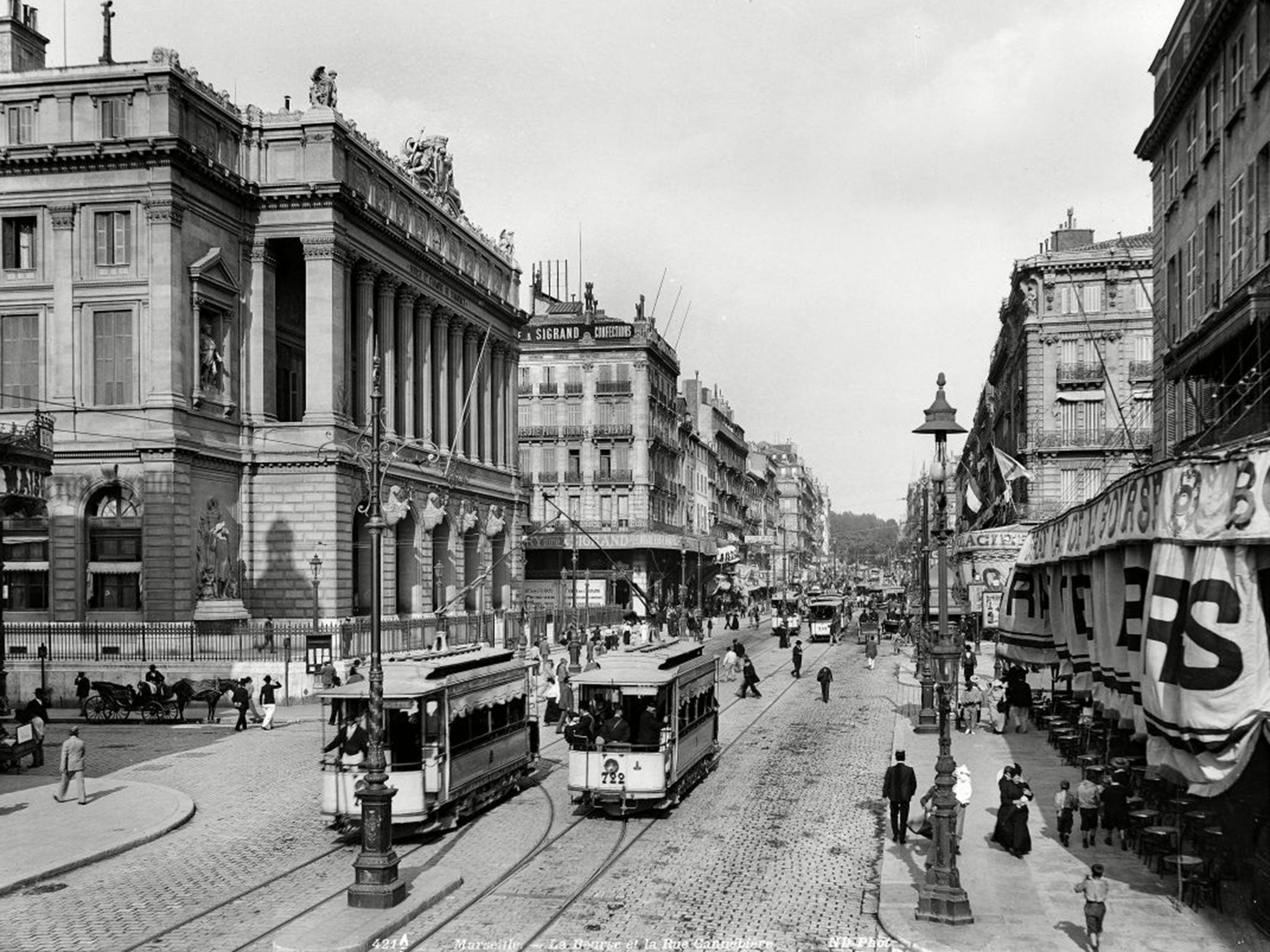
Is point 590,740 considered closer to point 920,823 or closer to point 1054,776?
point 920,823

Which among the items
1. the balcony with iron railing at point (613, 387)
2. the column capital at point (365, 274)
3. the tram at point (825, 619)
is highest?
the column capital at point (365, 274)

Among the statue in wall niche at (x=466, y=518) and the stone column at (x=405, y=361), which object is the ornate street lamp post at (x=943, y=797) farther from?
the statue in wall niche at (x=466, y=518)

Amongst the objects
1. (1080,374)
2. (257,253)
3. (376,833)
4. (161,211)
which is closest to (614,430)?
(1080,374)

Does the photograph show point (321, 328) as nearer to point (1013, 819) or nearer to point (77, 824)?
point (77, 824)

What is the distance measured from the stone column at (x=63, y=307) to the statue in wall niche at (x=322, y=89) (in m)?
11.7

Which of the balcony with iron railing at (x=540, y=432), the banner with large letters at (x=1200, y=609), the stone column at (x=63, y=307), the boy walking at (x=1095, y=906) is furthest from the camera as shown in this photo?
the balcony with iron railing at (x=540, y=432)

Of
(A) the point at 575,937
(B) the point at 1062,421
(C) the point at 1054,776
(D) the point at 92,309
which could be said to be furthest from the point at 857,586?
(A) the point at 575,937

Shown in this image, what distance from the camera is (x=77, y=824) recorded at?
21.1 meters

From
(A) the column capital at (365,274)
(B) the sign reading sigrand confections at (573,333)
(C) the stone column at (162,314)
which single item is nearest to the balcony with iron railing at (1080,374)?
(B) the sign reading sigrand confections at (573,333)

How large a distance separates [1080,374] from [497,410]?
33462mm

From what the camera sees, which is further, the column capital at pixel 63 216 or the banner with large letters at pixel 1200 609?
the column capital at pixel 63 216

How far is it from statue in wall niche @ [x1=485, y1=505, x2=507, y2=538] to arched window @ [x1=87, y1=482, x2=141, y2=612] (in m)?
25.6

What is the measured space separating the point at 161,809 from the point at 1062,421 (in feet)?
173

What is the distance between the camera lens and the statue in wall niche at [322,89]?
5328cm
